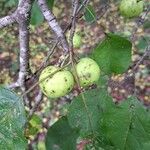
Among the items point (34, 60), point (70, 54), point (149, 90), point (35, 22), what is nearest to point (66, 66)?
point (70, 54)

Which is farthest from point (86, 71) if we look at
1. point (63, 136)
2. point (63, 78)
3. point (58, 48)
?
point (58, 48)

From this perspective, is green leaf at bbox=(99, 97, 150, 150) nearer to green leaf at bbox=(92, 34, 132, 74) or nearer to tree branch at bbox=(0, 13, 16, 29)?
green leaf at bbox=(92, 34, 132, 74)

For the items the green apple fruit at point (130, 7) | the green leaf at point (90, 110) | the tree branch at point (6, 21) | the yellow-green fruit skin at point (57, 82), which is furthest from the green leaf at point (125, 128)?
the green apple fruit at point (130, 7)

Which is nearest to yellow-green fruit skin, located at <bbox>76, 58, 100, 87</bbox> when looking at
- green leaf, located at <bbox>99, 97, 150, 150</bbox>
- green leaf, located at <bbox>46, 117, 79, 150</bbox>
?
green leaf, located at <bbox>99, 97, 150, 150</bbox>

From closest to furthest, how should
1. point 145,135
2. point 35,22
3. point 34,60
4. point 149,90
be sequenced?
point 145,135, point 35,22, point 149,90, point 34,60

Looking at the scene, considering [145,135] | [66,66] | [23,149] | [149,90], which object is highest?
[66,66]

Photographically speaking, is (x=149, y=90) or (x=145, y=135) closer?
(x=145, y=135)

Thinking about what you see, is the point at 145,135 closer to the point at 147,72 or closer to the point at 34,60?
the point at 147,72
